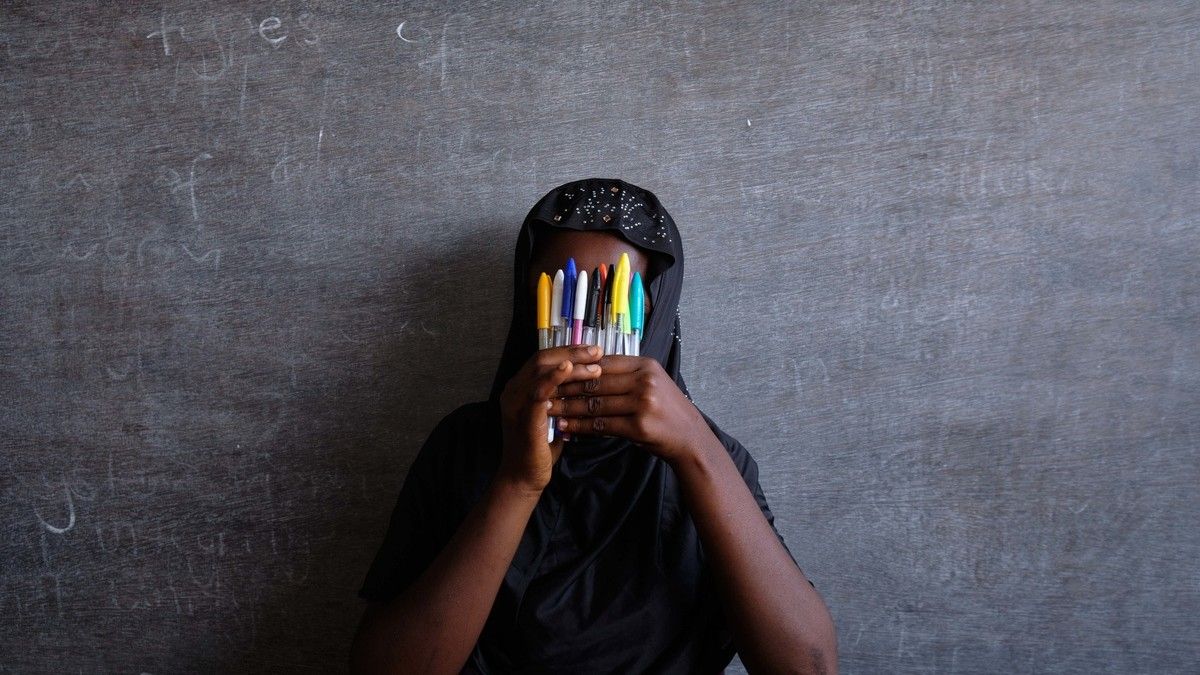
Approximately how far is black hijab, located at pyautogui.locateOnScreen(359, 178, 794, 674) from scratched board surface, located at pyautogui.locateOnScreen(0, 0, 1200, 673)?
1.05 feet

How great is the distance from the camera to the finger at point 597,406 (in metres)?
0.90

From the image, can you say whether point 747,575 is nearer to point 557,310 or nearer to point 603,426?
point 603,426

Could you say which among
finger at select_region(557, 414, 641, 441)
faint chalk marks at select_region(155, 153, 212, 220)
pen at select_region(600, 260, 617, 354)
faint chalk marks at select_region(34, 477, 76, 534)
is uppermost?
faint chalk marks at select_region(155, 153, 212, 220)

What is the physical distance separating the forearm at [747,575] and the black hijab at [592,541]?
9cm

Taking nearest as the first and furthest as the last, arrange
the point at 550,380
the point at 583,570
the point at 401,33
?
1. the point at 550,380
2. the point at 583,570
3. the point at 401,33

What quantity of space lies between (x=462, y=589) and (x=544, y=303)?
37 cm

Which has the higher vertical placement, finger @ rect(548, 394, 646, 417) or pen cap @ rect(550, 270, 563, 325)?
pen cap @ rect(550, 270, 563, 325)

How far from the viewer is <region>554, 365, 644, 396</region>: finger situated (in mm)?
898

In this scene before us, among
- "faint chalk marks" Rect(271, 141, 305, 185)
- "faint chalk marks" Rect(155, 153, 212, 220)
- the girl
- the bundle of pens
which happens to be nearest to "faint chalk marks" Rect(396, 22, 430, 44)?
"faint chalk marks" Rect(271, 141, 305, 185)

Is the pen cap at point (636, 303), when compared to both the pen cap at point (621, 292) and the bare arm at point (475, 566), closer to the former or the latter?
the pen cap at point (621, 292)

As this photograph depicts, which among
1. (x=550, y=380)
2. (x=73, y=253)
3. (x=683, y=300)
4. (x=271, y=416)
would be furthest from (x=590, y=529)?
(x=73, y=253)

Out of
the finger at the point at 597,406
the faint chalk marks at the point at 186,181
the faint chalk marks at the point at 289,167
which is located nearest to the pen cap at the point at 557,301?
the finger at the point at 597,406

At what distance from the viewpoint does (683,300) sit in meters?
1.36

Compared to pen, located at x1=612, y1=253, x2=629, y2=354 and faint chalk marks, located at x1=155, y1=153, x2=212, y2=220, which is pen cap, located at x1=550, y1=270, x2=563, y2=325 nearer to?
pen, located at x1=612, y1=253, x2=629, y2=354
